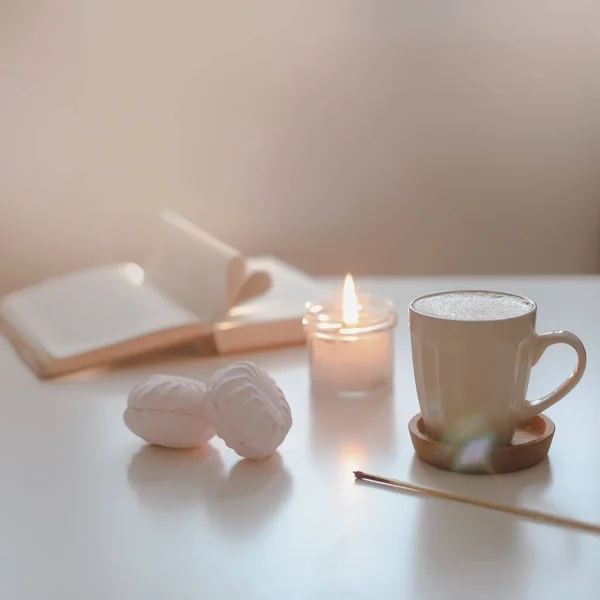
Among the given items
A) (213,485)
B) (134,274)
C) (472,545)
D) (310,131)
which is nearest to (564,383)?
(472,545)

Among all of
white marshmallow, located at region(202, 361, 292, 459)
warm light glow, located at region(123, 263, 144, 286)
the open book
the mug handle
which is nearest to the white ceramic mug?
the mug handle

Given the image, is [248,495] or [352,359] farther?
[352,359]

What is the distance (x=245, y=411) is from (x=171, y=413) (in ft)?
0.24

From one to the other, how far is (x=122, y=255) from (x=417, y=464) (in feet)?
4.32

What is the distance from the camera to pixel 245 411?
731 mm

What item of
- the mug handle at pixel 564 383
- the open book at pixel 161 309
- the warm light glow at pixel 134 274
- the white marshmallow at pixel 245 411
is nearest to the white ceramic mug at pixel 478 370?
the mug handle at pixel 564 383

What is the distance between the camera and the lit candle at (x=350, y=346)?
2.98 ft

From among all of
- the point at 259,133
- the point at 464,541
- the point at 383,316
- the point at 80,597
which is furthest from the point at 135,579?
the point at 259,133

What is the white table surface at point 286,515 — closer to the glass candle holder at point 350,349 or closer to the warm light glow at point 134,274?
the glass candle holder at point 350,349

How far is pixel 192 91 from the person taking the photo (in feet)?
6.13

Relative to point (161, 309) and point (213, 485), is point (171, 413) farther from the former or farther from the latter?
point (161, 309)

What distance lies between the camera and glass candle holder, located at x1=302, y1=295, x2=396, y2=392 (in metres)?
0.91

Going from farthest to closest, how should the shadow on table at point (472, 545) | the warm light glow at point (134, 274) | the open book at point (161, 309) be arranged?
the warm light glow at point (134, 274) → the open book at point (161, 309) → the shadow on table at point (472, 545)

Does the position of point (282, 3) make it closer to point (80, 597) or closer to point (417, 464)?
point (417, 464)
